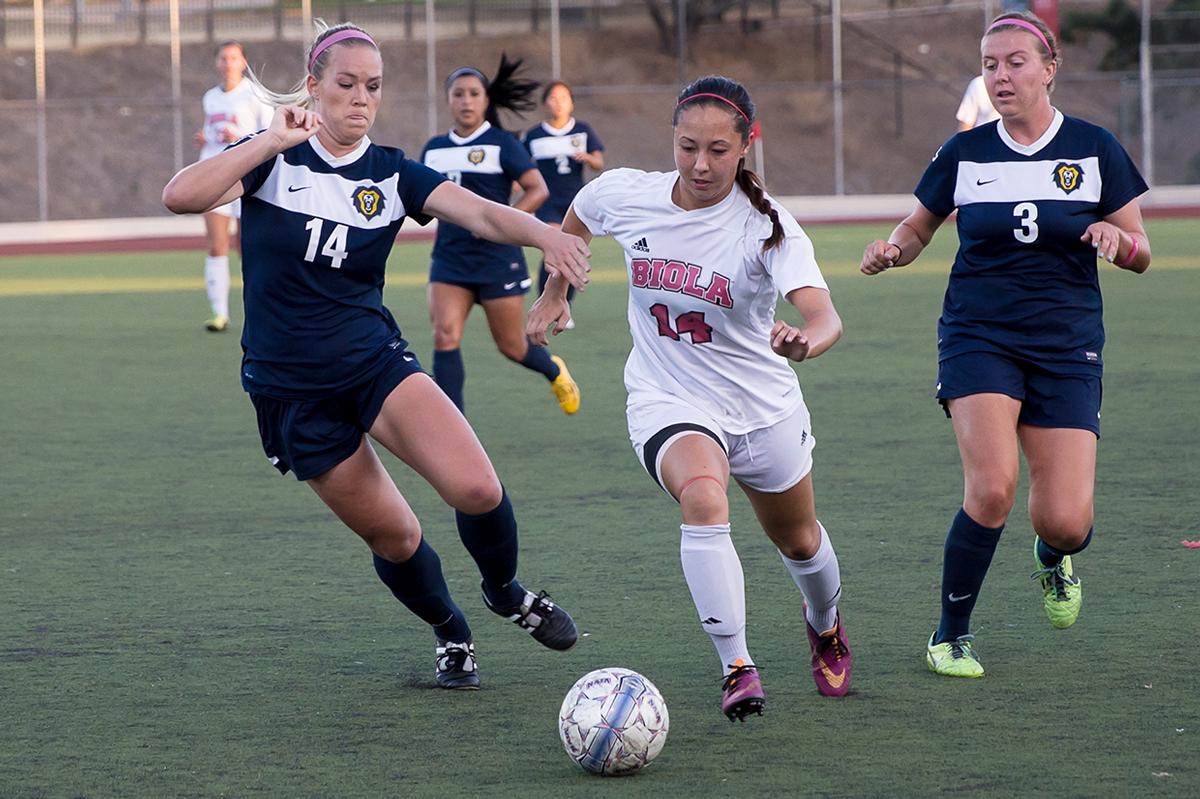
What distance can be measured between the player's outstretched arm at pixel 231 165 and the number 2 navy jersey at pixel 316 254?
0.17 metres

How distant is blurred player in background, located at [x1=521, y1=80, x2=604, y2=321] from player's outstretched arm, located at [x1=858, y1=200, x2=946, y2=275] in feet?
33.2

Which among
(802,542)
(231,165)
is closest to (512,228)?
(231,165)

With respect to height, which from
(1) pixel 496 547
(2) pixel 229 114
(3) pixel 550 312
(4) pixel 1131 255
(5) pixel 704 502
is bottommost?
(1) pixel 496 547

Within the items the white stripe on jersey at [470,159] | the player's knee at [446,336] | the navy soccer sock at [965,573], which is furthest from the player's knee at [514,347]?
the navy soccer sock at [965,573]

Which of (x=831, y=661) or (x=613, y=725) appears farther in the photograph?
(x=831, y=661)

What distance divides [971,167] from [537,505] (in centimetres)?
309

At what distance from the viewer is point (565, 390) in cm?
1033

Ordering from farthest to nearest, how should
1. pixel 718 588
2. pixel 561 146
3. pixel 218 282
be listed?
1. pixel 561 146
2. pixel 218 282
3. pixel 718 588

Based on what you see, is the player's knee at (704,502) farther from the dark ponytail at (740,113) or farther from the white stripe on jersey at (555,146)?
the white stripe on jersey at (555,146)

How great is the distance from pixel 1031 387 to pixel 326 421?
2123 millimetres

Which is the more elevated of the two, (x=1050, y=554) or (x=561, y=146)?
(x=561, y=146)

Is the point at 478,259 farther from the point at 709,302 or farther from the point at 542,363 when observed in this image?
the point at 709,302

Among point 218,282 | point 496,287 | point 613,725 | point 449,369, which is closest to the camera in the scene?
point 613,725

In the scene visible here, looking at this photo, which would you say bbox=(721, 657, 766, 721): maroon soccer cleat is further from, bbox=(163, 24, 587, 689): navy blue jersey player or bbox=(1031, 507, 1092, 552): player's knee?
bbox=(1031, 507, 1092, 552): player's knee
